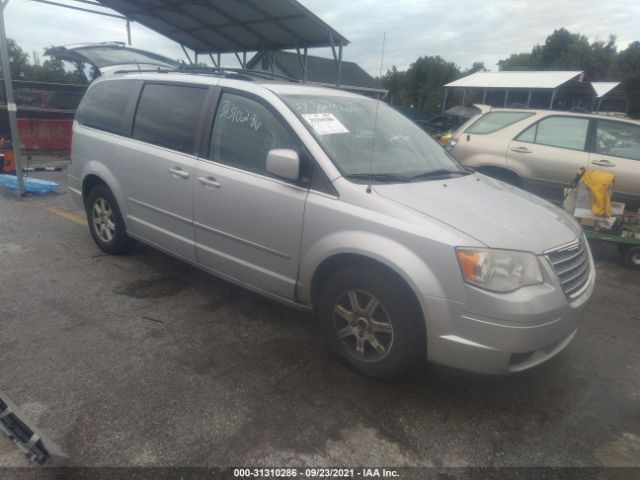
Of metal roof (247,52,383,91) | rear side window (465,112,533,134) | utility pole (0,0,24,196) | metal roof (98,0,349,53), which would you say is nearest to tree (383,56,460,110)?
metal roof (247,52,383,91)

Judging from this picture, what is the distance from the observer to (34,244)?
501 centimetres

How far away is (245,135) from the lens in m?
3.34

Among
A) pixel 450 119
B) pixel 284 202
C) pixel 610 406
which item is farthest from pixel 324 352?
pixel 450 119

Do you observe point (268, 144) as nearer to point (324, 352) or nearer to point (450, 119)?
point (324, 352)

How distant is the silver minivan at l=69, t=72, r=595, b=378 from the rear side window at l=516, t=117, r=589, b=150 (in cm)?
315

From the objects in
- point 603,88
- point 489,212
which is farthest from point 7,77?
point 603,88

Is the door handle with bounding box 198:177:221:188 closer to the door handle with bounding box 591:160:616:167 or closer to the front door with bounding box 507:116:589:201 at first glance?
the front door with bounding box 507:116:589:201

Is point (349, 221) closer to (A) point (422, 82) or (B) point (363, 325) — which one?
(B) point (363, 325)

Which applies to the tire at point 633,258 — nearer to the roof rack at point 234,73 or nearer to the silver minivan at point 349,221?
the silver minivan at point 349,221

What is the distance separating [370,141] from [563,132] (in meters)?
4.20

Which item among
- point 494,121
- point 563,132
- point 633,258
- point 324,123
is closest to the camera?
point 324,123

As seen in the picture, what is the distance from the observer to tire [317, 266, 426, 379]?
8.42 feet

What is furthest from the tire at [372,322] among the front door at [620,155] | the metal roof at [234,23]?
the metal roof at [234,23]

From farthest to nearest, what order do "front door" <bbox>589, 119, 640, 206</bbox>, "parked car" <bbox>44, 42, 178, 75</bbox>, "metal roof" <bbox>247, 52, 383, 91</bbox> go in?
"metal roof" <bbox>247, 52, 383, 91</bbox> → "parked car" <bbox>44, 42, 178, 75</bbox> → "front door" <bbox>589, 119, 640, 206</bbox>
